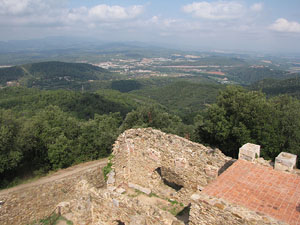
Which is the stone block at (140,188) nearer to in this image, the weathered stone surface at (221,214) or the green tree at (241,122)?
the weathered stone surface at (221,214)

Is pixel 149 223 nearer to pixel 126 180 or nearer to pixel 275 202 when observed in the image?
pixel 275 202

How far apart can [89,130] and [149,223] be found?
68.4 ft

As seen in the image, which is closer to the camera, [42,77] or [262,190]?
[262,190]

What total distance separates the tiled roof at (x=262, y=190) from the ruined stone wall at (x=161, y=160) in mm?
2440

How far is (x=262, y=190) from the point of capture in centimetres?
649

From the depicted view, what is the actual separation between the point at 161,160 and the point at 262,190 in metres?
6.00

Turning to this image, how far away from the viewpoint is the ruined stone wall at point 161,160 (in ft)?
33.3

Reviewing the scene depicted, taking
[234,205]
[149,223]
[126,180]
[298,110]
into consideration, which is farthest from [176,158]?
[298,110]

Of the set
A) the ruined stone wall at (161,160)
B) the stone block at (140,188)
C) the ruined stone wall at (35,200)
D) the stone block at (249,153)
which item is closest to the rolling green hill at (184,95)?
the ruined stone wall at (35,200)

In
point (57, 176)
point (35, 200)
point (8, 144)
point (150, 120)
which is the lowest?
point (150, 120)

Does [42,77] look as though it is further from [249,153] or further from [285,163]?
[285,163]

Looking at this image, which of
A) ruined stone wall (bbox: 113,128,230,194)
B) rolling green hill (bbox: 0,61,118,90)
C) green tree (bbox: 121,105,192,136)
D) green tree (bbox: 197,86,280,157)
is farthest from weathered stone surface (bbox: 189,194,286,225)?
rolling green hill (bbox: 0,61,118,90)

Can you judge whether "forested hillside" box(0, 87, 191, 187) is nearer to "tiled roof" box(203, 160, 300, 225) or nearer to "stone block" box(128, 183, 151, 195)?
"stone block" box(128, 183, 151, 195)

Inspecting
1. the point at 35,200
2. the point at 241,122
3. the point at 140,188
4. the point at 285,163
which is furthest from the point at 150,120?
the point at 285,163
